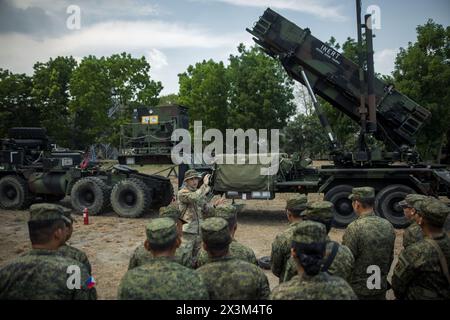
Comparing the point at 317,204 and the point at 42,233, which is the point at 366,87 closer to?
the point at 317,204

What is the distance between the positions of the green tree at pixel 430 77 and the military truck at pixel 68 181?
11.4 meters

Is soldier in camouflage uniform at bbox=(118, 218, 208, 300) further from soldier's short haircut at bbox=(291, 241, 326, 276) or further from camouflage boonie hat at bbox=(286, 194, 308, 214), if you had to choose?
camouflage boonie hat at bbox=(286, 194, 308, 214)

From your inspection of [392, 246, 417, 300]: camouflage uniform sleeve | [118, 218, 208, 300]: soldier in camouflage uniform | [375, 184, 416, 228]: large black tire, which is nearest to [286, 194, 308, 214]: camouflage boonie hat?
[392, 246, 417, 300]: camouflage uniform sleeve

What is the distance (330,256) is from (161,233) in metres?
1.18

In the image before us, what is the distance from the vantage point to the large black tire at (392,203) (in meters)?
8.38

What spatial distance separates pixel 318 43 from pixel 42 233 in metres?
8.43

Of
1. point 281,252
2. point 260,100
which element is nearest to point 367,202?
point 281,252

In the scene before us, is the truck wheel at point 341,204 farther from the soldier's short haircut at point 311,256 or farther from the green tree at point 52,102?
the green tree at point 52,102

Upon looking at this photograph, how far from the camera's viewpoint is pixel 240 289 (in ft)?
8.25

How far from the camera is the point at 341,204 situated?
8.80m

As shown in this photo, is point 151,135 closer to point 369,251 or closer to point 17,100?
point 369,251
